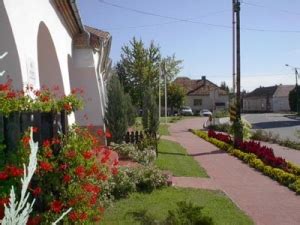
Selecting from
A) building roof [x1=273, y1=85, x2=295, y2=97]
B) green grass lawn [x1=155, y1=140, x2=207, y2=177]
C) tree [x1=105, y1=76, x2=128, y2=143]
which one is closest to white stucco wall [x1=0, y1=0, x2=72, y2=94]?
green grass lawn [x1=155, y1=140, x2=207, y2=177]

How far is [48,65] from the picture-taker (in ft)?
38.5

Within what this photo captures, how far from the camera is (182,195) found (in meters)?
9.92

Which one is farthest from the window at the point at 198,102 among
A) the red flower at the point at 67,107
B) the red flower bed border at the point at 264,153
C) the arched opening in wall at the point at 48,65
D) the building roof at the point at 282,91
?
the red flower at the point at 67,107

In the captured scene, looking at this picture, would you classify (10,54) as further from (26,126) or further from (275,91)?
(275,91)

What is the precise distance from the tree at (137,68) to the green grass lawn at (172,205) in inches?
1687

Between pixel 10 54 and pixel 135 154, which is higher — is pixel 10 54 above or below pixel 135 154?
above

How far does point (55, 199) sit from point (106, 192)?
12.9 feet

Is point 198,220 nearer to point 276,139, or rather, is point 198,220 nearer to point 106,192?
point 106,192

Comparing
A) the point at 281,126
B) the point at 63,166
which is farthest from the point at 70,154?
the point at 281,126

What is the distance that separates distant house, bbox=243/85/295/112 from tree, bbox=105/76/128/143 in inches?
3508

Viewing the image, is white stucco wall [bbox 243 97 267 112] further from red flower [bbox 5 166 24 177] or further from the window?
red flower [bbox 5 166 24 177]

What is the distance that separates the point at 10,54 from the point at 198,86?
92659 millimetres

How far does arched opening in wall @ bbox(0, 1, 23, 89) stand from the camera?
6.78 m

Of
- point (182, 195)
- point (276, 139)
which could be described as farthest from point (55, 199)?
point (276, 139)
